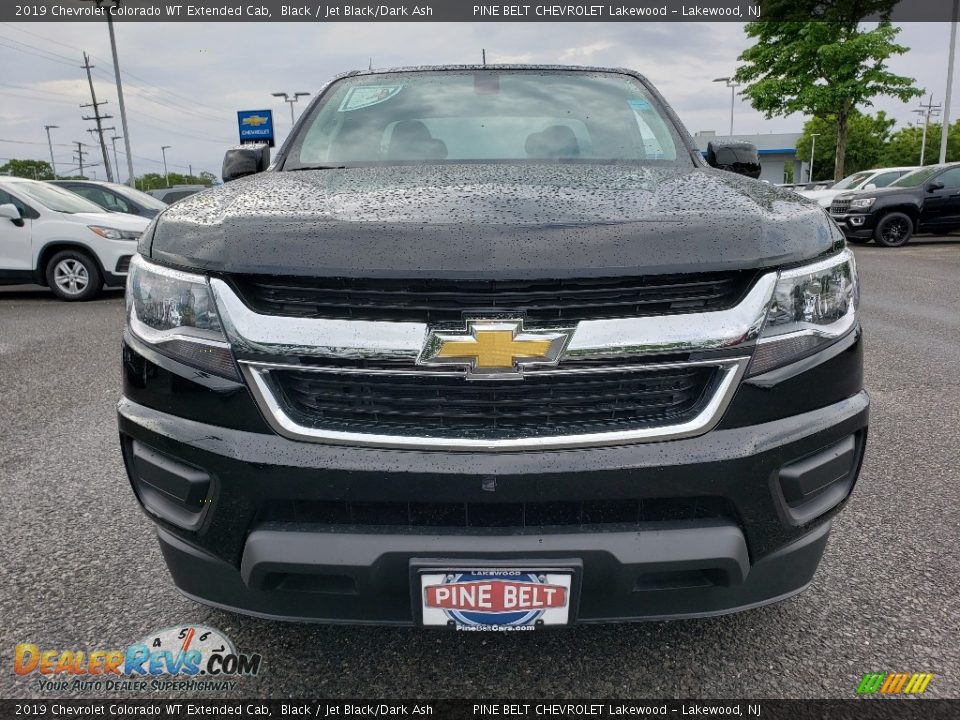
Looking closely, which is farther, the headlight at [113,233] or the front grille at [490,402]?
the headlight at [113,233]

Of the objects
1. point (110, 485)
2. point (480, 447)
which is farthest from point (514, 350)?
point (110, 485)

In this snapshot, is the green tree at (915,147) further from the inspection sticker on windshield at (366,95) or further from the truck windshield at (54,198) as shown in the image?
the inspection sticker on windshield at (366,95)

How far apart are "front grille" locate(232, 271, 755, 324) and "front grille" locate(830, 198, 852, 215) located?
1495 cm

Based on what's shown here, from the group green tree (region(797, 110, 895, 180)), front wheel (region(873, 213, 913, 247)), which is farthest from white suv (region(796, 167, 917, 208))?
green tree (region(797, 110, 895, 180))

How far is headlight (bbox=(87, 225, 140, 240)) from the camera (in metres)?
8.72

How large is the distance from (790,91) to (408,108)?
2532 centimetres

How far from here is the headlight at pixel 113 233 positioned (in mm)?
8719

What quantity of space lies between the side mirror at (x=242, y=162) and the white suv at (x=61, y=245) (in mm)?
6461

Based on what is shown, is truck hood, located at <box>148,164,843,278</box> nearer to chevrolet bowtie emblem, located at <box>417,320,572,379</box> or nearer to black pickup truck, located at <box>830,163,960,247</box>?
chevrolet bowtie emblem, located at <box>417,320,572,379</box>

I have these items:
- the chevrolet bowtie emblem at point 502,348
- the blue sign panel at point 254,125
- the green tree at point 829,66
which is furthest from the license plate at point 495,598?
the blue sign panel at point 254,125

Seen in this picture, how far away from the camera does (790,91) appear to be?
24.5m

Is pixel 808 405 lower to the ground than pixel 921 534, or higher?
higher

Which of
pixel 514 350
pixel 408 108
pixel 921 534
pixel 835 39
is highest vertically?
pixel 835 39

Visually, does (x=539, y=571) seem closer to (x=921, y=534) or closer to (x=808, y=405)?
(x=808, y=405)
